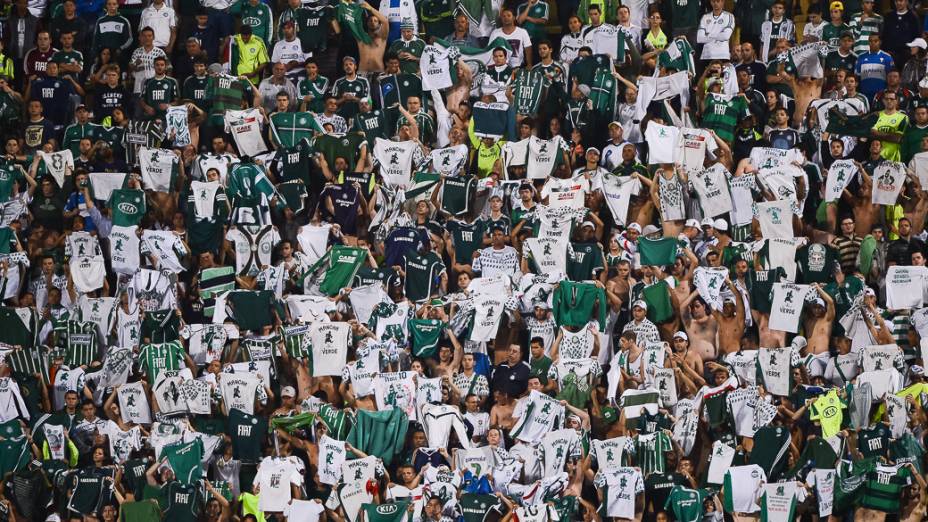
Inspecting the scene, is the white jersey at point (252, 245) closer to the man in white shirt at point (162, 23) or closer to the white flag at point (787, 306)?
the man in white shirt at point (162, 23)

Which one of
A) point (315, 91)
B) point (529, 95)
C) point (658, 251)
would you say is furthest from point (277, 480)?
point (529, 95)

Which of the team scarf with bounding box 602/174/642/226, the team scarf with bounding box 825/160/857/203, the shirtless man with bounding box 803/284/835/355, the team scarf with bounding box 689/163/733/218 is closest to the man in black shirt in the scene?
the team scarf with bounding box 602/174/642/226

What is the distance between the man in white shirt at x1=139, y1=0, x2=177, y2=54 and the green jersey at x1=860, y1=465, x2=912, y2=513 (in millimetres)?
11854

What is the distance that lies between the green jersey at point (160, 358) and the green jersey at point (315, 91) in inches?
164

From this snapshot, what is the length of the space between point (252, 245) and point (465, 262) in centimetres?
277

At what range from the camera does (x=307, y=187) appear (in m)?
25.6

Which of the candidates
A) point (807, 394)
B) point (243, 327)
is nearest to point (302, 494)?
point (243, 327)

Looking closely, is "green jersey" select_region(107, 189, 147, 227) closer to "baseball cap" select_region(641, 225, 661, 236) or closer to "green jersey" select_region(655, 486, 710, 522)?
"baseball cap" select_region(641, 225, 661, 236)

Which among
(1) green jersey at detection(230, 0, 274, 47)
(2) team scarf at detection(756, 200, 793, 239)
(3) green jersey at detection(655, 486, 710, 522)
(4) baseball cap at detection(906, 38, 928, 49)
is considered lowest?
(3) green jersey at detection(655, 486, 710, 522)

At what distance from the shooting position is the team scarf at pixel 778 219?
24.2m

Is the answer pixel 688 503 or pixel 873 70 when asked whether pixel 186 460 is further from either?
pixel 873 70

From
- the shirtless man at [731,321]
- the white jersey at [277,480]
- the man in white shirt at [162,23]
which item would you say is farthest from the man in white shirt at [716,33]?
the white jersey at [277,480]

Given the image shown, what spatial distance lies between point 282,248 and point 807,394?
22.8 feet

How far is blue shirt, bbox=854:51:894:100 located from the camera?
83.8ft
